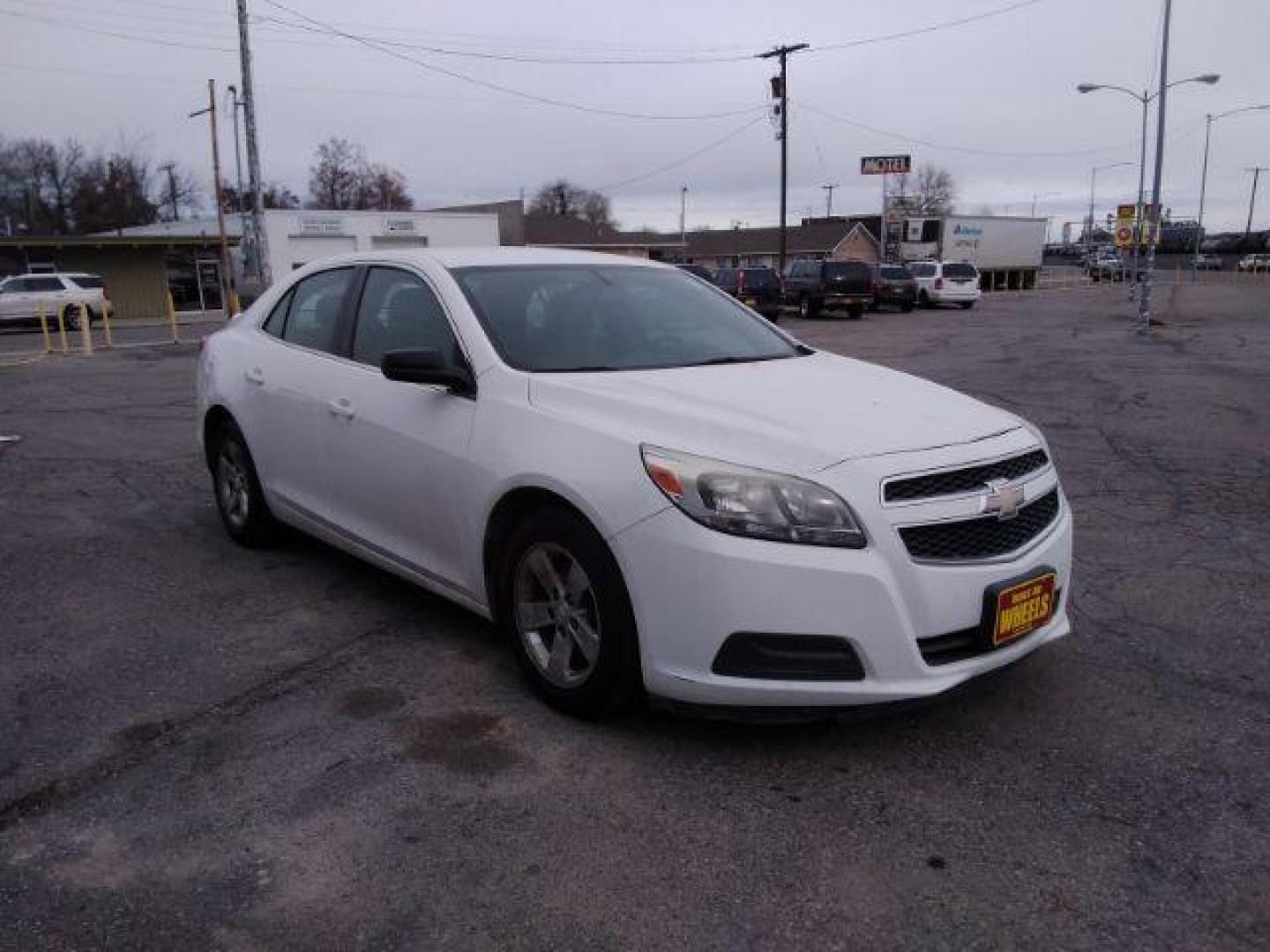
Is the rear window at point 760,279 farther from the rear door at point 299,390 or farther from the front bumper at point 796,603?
the front bumper at point 796,603

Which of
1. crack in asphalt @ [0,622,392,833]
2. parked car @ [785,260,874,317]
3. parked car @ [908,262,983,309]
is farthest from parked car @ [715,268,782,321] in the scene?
crack in asphalt @ [0,622,392,833]

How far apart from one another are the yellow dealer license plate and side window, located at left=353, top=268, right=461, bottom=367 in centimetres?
216

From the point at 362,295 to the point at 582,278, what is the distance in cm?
102

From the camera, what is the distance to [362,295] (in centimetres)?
468

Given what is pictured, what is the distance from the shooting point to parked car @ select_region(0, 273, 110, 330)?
1236 inches

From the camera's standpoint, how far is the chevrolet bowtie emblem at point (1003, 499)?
322 centimetres

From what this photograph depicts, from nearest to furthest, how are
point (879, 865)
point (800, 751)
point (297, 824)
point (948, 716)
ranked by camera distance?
point (879, 865), point (297, 824), point (800, 751), point (948, 716)

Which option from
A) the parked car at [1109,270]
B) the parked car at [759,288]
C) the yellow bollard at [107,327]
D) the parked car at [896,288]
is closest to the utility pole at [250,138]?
the yellow bollard at [107,327]

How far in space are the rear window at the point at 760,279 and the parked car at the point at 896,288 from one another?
6167 mm

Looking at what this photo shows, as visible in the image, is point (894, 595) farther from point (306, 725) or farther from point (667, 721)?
point (306, 725)

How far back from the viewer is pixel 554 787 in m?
3.13

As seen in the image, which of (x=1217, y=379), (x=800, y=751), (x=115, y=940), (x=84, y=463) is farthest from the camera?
(x=1217, y=379)

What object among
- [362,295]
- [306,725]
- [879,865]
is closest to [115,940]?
[306,725]

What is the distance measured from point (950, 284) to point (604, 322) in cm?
3554
